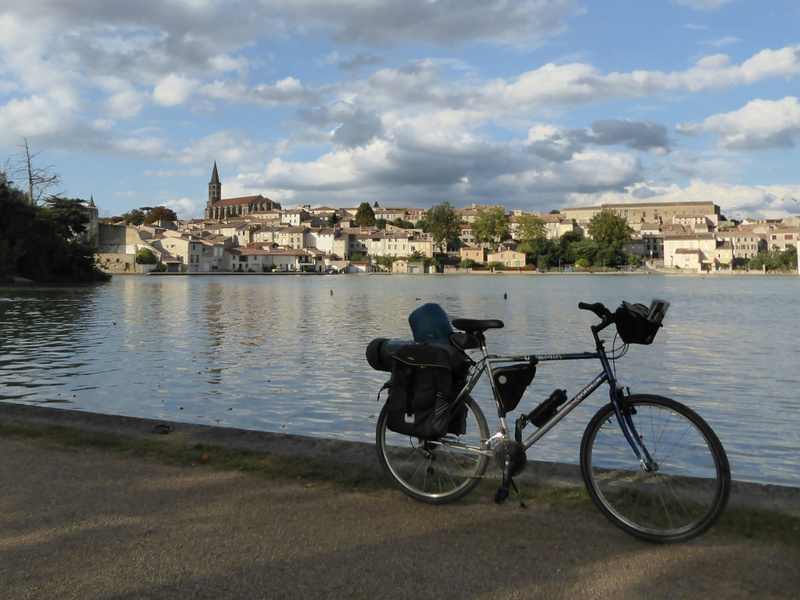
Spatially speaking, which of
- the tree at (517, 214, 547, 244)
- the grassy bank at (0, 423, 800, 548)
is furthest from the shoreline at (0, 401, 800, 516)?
the tree at (517, 214, 547, 244)

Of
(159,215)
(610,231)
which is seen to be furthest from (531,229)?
(159,215)

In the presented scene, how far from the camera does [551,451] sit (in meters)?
7.49

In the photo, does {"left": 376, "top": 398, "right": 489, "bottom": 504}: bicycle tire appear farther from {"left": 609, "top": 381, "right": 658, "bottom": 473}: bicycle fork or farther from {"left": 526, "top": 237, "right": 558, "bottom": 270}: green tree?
{"left": 526, "top": 237, "right": 558, "bottom": 270}: green tree

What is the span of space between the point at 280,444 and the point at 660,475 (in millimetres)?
2748

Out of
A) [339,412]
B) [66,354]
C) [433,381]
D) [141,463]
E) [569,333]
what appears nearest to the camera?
[433,381]

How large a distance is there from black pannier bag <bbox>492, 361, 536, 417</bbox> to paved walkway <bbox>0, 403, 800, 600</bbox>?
60 cm

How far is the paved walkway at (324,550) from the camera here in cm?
317

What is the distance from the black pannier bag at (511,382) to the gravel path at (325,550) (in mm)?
596

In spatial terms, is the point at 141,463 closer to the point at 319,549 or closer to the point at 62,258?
the point at 319,549

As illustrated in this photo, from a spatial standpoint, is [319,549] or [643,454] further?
[643,454]

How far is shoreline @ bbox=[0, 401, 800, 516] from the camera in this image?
13.8ft

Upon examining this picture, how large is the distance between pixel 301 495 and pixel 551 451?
384cm

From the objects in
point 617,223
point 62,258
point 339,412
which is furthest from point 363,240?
point 339,412

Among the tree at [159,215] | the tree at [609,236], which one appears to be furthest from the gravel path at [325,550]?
the tree at [159,215]
